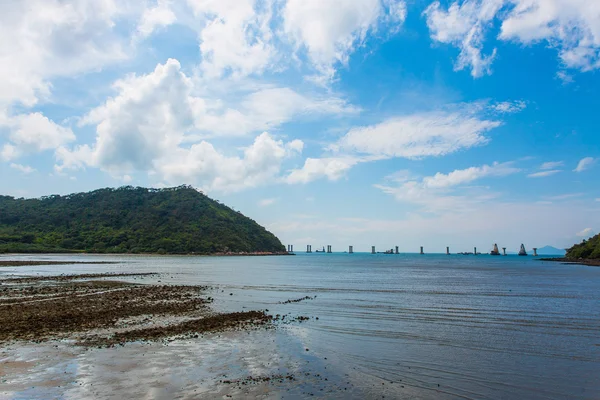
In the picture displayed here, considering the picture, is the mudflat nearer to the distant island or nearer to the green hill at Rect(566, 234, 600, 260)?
the distant island

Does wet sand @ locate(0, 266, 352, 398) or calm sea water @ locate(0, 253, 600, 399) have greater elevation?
wet sand @ locate(0, 266, 352, 398)

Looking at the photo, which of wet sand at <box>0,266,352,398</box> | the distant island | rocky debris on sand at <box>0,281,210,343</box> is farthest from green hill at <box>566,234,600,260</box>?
wet sand at <box>0,266,352,398</box>

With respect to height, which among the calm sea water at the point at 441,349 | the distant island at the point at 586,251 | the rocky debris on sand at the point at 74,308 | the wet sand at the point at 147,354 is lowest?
the calm sea water at the point at 441,349

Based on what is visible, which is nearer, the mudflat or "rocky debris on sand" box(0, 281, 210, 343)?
the mudflat

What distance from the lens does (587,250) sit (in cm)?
16338

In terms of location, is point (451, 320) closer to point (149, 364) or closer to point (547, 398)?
point (547, 398)

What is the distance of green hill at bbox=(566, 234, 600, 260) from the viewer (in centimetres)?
15175

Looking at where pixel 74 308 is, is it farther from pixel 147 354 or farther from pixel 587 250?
pixel 587 250

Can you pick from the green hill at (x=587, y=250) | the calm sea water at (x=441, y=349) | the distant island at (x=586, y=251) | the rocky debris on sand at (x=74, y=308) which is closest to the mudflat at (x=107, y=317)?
the rocky debris on sand at (x=74, y=308)

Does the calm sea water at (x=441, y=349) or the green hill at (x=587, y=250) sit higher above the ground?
the green hill at (x=587, y=250)

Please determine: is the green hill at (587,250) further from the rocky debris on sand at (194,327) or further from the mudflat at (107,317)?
the mudflat at (107,317)

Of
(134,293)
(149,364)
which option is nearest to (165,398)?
(149,364)

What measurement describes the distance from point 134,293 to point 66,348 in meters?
22.8

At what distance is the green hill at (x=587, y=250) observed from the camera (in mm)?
151750
